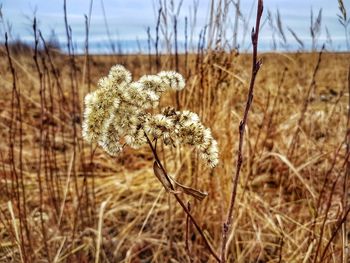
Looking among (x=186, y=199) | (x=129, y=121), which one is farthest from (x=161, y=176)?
(x=186, y=199)

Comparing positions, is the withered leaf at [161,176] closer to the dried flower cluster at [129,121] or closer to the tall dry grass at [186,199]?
the dried flower cluster at [129,121]

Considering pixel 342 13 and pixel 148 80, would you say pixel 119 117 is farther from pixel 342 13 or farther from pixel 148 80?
pixel 342 13

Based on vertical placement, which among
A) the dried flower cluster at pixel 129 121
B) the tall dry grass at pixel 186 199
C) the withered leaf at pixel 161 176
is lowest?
the tall dry grass at pixel 186 199

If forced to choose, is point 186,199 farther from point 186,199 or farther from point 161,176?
point 161,176

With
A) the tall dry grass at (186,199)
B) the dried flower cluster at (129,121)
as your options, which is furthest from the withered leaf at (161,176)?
the tall dry grass at (186,199)

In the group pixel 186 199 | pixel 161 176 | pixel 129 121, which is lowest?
pixel 186 199

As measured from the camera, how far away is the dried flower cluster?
0.87 meters

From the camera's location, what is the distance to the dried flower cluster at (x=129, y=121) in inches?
34.3

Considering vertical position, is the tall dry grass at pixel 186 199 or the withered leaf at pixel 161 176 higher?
the withered leaf at pixel 161 176

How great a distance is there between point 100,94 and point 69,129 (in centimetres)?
363

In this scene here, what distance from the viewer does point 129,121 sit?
0.87m

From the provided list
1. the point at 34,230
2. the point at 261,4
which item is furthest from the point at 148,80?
the point at 34,230

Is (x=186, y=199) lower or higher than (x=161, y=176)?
lower

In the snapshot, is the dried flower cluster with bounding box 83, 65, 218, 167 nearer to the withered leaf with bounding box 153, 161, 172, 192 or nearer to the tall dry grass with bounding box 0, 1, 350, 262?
the withered leaf with bounding box 153, 161, 172, 192
